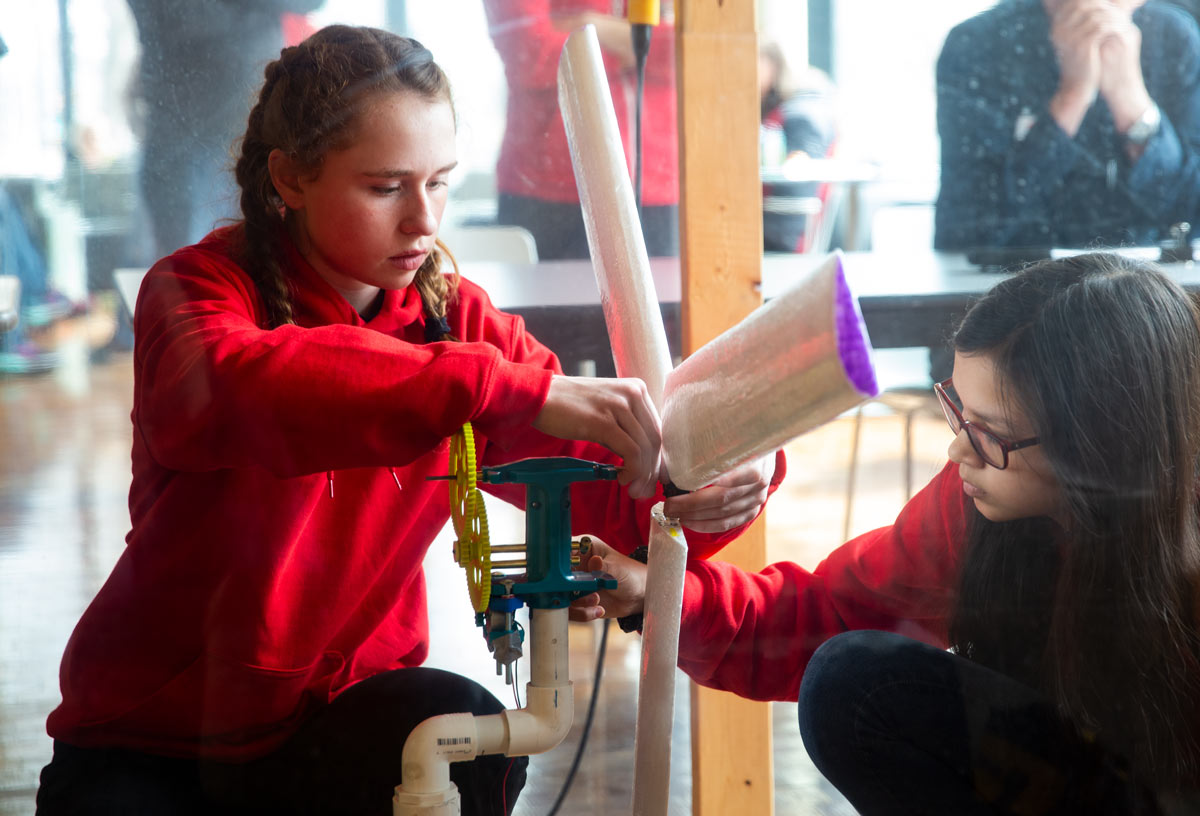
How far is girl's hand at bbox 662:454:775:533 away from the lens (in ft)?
2.04

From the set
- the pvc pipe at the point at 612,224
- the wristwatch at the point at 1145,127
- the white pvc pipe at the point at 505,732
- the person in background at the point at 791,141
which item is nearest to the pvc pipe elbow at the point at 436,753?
the white pvc pipe at the point at 505,732

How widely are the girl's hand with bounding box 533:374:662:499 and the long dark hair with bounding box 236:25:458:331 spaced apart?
18 cm

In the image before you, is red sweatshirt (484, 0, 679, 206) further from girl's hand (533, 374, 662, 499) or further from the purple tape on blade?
the purple tape on blade

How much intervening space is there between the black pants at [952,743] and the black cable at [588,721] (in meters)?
0.19

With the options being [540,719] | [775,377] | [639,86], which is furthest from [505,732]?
[639,86]

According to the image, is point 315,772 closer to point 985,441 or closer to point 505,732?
point 505,732

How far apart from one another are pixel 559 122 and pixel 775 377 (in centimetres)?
41

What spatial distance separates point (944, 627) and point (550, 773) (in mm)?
310

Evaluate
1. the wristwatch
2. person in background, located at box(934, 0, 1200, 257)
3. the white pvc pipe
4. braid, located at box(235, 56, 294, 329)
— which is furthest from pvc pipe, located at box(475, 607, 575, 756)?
the wristwatch

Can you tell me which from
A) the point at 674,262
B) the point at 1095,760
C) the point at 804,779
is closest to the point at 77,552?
the point at 674,262

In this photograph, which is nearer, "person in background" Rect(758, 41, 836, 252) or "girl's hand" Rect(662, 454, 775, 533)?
"girl's hand" Rect(662, 454, 775, 533)

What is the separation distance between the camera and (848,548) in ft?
2.83

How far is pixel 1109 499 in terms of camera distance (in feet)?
2.33

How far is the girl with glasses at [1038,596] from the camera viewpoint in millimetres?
689
